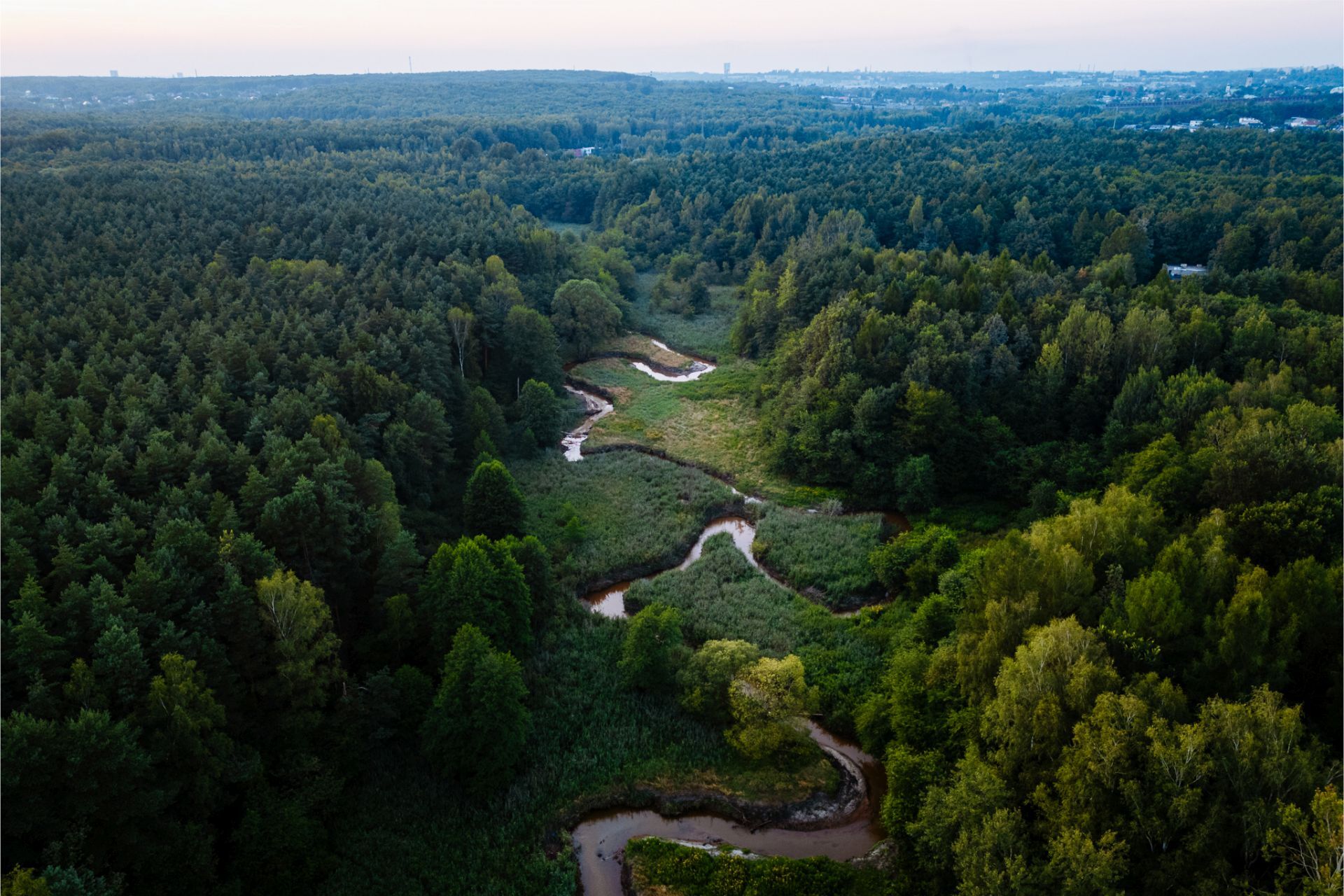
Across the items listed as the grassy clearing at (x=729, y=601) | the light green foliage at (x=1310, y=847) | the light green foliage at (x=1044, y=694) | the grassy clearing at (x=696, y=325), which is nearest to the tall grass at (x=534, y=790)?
the grassy clearing at (x=729, y=601)

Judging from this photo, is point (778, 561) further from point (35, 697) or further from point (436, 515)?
point (35, 697)

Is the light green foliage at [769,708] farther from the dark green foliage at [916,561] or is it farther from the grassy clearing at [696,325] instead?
the grassy clearing at [696,325]

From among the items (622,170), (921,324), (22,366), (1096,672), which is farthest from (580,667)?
(622,170)

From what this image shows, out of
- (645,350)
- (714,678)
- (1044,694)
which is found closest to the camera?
(1044,694)

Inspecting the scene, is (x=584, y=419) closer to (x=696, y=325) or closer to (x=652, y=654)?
(x=696, y=325)

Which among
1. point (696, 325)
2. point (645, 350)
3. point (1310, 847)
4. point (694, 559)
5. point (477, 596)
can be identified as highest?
point (696, 325)

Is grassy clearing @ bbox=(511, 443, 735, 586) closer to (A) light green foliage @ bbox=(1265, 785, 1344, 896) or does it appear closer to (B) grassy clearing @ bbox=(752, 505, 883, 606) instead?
(B) grassy clearing @ bbox=(752, 505, 883, 606)

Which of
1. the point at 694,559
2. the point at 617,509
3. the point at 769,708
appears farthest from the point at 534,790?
the point at 617,509

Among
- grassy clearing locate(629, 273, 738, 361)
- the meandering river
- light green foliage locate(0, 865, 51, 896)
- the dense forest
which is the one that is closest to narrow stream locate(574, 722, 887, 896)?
the meandering river
